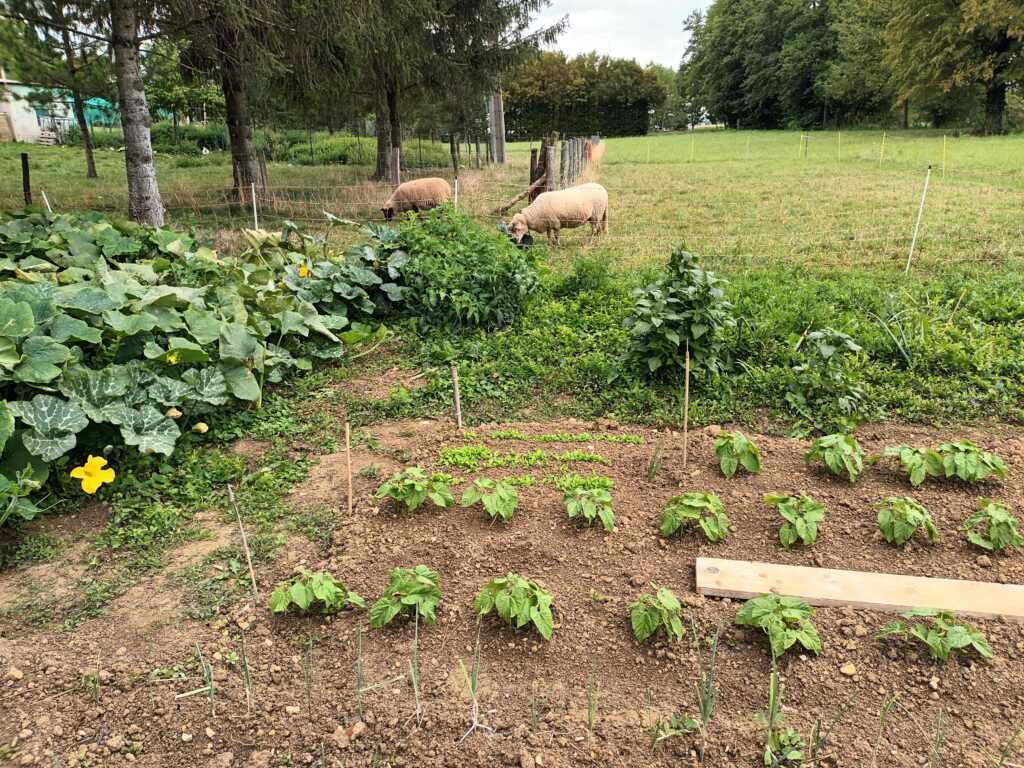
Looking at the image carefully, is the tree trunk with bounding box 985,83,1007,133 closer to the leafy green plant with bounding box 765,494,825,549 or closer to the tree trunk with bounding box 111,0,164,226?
the tree trunk with bounding box 111,0,164,226

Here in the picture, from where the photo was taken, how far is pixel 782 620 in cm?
229

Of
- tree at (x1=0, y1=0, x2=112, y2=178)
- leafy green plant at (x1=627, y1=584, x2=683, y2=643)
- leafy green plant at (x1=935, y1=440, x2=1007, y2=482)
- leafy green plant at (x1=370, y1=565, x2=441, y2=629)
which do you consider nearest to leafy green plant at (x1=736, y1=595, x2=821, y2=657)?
leafy green plant at (x1=627, y1=584, x2=683, y2=643)

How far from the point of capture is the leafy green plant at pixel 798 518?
9.07 feet

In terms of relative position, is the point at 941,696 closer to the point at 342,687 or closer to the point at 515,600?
the point at 515,600

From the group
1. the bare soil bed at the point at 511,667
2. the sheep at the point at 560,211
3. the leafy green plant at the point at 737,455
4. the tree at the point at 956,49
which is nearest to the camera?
the bare soil bed at the point at 511,667

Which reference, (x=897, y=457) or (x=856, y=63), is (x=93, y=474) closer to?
(x=897, y=457)

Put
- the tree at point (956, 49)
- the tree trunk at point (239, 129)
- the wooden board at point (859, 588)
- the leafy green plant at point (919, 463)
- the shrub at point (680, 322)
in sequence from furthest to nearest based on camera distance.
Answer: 1. the tree at point (956, 49)
2. the tree trunk at point (239, 129)
3. the shrub at point (680, 322)
4. the leafy green plant at point (919, 463)
5. the wooden board at point (859, 588)

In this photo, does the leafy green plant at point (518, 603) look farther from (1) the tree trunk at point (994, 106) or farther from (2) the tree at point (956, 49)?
(1) the tree trunk at point (994, 106)

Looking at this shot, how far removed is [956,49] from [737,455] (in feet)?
126

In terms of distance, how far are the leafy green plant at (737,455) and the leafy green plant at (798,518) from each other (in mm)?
370

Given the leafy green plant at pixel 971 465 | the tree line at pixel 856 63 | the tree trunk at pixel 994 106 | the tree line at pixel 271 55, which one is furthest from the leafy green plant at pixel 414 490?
the tree trunk at pixel 994 106

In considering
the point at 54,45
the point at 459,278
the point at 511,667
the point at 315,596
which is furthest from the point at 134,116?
the point at 511,667

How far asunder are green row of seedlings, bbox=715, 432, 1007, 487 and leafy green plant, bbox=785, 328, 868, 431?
1.66 ft

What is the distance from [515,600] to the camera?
7.66 ft
